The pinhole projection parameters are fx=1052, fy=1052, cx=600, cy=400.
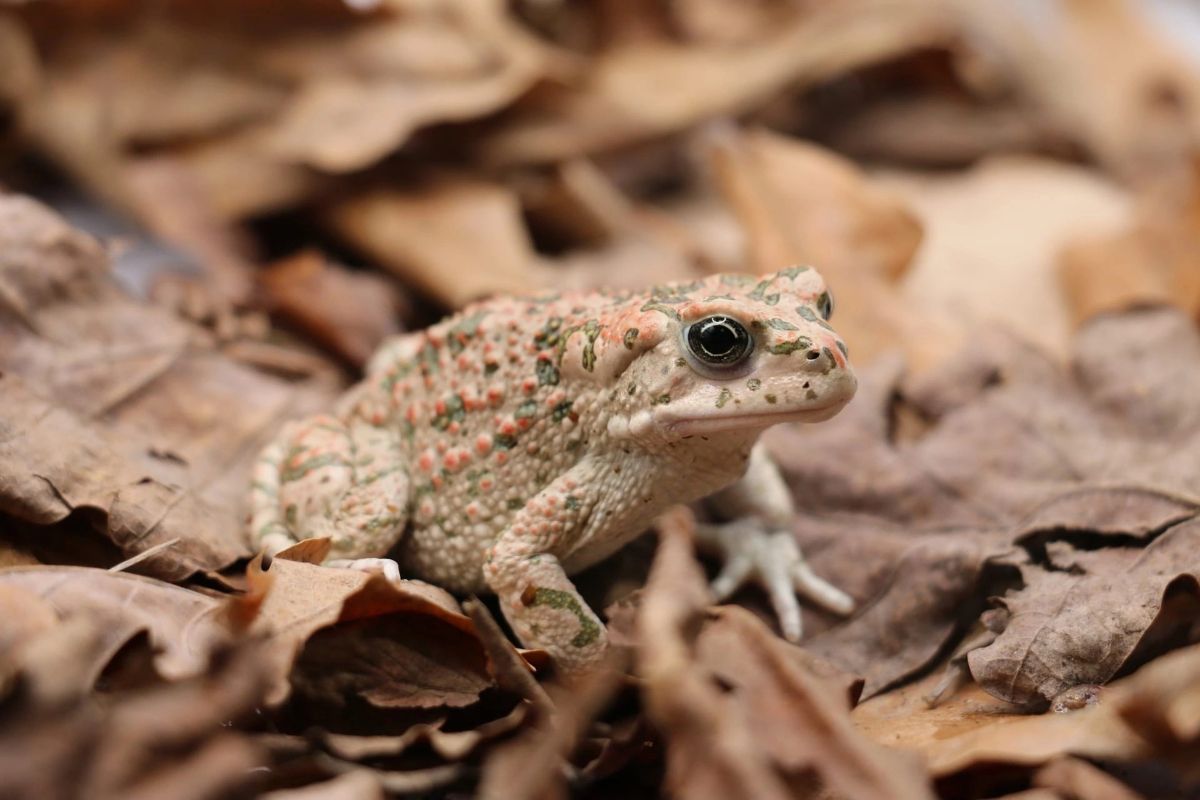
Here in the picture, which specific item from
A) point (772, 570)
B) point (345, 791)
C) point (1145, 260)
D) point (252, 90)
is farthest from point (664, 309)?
point (252, 90)

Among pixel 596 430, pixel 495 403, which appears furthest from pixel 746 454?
pixel 495 403

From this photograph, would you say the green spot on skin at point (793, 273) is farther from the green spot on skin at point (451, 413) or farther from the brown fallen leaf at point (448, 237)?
the brown fallen leaf at point (448, 237)

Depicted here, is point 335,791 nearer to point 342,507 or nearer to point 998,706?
point 342,507

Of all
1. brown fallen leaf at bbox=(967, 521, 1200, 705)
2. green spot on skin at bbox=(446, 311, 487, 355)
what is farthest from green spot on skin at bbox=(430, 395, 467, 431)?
brown fallen leaf at bbox=(967, 521, 1200, 705)

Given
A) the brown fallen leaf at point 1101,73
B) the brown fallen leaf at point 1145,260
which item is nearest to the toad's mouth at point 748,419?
the brown fallen leaf at point 1145,260

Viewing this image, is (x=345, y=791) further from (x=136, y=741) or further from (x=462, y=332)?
(x=462, y=332)

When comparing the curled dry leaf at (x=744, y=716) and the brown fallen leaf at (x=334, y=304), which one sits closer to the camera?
the curled dry leaf at (x=744, y=716)

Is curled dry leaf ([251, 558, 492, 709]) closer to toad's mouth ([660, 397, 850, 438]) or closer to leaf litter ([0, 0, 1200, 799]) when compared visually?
leaf litter ([0, 0, 1200, 799])
